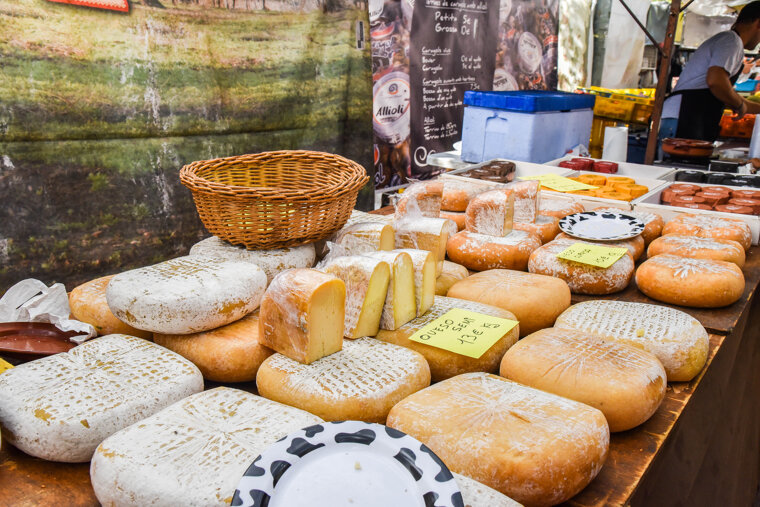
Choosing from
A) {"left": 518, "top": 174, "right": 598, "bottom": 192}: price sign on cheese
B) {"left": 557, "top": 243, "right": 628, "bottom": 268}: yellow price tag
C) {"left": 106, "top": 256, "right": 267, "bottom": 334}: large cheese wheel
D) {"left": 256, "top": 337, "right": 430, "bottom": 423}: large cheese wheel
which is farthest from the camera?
{"left": 518, "top": 174, "right": 598, "bottom": 192}: price sign on cheese

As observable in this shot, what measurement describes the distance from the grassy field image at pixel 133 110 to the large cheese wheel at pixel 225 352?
5.78 ft

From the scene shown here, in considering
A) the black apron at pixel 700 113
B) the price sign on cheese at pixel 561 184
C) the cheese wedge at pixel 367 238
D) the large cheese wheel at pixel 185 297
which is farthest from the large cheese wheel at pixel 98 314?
the black apron at pixel 700 113

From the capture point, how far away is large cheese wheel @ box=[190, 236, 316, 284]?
1.50 metres

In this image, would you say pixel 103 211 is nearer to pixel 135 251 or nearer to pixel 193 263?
pixel 135 251

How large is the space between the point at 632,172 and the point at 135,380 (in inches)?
118

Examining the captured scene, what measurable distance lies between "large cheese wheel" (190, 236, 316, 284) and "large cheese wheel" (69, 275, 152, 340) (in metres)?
0.28

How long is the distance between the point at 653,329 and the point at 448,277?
0.60m

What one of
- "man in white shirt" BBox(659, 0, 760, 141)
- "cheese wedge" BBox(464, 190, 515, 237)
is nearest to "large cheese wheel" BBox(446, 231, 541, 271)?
"cheese wedge" BBox(464, 190, 515, 237)

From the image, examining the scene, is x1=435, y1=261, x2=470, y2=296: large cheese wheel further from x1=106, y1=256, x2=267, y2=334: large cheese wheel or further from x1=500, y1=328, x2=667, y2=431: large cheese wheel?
x1=106, y1=256, x2=267, y2=334: large cheese wheel

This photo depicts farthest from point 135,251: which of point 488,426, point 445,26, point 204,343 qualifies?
point 445,26

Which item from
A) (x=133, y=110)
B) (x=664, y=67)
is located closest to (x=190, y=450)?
(x=133, y=110)

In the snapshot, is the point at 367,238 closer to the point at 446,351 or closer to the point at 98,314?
the point at 446,351

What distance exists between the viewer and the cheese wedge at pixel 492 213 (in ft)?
6.23

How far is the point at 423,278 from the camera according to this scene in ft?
4.49
